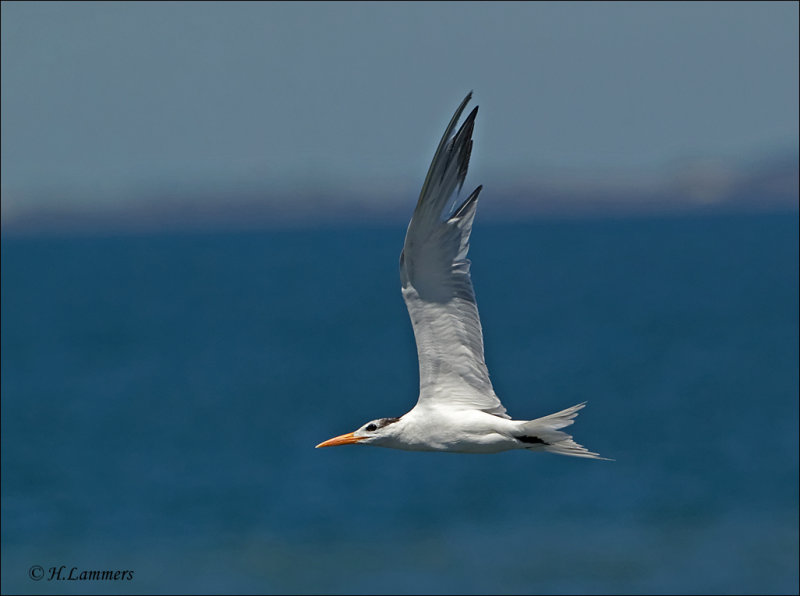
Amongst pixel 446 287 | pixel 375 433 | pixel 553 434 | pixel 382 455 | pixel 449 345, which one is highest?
pixel 382 455

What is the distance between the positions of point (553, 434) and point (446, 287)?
181 cm

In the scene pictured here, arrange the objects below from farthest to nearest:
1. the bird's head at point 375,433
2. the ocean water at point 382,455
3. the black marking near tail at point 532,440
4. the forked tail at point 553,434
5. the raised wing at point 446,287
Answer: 1. the ocean water at point 382,455
2. the bird's head at point 375,433
3. the black marking near tail at point 532,440
4. the forked tail at point 553,434
5. the raised wing at point 446,287

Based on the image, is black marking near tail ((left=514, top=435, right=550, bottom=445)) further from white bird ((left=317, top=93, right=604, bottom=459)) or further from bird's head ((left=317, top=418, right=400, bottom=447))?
bird's head ((left=317, top=418, right=400, bottom=447))

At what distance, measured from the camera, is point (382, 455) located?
155ft

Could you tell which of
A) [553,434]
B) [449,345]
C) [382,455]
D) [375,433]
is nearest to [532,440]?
[553,434]

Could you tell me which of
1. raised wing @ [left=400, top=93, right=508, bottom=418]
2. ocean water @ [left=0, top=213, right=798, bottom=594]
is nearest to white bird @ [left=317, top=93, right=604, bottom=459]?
raised wing @ [left=400, top=93, right=508, bottom=418]

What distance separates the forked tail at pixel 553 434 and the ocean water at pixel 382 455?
69.6ft

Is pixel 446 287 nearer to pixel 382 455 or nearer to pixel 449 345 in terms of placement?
pixel 449 345

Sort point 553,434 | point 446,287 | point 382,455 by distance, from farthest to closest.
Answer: point 382,455 → point 446,287 → point 553,434

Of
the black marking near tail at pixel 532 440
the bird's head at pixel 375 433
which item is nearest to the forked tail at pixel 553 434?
the black marking near tail at pixel 532 440

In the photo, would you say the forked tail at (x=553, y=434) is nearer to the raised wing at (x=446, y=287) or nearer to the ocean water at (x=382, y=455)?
the raised wing at (x=446, y=287)

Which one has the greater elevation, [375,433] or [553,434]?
[375,433]

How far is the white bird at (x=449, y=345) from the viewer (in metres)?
13.0

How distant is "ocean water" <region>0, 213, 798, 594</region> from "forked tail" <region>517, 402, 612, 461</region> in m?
21.2
